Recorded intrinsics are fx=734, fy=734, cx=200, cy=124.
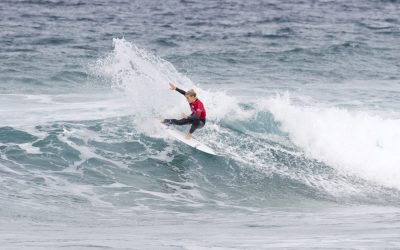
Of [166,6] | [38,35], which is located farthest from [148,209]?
[166,6]

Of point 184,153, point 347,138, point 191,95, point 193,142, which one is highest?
point 191,95

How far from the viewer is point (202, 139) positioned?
66.6 ft

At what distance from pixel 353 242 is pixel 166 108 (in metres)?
10.5

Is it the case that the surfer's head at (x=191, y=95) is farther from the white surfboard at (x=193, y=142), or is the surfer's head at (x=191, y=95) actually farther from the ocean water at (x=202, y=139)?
the ocean water at (x=202, y=139)

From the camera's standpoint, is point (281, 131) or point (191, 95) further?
point (281, 131)

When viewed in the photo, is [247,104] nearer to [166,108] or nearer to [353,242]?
[166,108]

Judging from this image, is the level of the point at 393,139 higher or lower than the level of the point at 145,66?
lower

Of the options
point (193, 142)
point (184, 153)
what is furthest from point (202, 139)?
point (184, 153)

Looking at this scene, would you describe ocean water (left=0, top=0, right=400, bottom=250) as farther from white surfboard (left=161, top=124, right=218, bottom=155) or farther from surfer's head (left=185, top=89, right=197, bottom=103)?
surfer's head (left=185, top=89, right=197, bottom=103)

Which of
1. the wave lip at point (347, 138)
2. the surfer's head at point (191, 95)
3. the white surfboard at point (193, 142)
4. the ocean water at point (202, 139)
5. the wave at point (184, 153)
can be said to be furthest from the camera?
the wave lip at point (347, 138)

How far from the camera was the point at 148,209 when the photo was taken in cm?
1507

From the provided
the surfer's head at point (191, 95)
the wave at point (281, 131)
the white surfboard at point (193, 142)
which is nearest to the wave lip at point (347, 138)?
the wave at point (281, 131)

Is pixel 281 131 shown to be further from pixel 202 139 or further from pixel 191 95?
pixel 191 95

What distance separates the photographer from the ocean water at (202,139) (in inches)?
518
